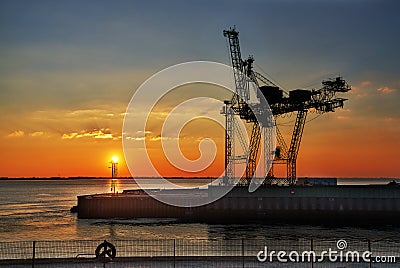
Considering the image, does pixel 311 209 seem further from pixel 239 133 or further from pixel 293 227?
pixel 239 133

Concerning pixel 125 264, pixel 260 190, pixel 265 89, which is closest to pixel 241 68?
pixel 265 89

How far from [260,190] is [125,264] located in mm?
66268

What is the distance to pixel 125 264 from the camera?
26781mm

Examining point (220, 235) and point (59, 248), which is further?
point (220, 235)

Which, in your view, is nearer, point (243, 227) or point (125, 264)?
point (125, 264)

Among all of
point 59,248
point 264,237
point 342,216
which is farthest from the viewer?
point 342,216

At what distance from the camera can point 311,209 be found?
281 feet

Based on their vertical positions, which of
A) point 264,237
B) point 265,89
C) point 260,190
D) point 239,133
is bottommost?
point 264,237

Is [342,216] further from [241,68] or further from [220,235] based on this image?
[241,68]

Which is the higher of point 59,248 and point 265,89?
point 265,89

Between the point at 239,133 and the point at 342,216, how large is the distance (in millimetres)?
25096

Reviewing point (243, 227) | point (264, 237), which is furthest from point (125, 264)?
point (243, 227)

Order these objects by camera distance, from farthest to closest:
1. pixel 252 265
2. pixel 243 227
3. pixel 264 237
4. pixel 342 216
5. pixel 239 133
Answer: pixel 239 133, pixel 342 216, pixel 243 227, pixel 264 237, pixel 252 265

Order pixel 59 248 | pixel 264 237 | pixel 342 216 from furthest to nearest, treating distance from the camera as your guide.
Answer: pixel 342 216, pixel 264 237, pixel 59 248
